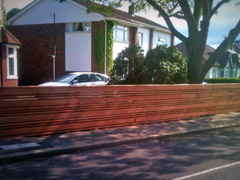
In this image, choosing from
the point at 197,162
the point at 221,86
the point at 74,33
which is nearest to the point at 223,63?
the point at 74,33

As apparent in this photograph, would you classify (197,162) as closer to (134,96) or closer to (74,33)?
(134,96)

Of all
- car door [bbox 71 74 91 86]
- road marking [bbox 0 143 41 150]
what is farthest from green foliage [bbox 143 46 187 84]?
road marking [bbox 0 143 41 150]

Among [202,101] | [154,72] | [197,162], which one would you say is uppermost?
[154,72]

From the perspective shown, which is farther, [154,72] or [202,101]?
[154,72]

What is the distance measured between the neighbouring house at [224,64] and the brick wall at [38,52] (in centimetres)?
2653

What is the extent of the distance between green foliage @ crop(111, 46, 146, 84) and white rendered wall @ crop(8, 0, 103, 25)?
10.2 meters

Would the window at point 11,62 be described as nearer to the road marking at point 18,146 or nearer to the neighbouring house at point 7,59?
the neighbouring house at point 7,59

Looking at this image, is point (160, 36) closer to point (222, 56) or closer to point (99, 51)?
point (99, 51)

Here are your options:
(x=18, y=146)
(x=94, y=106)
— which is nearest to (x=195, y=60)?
(x=94, y=106)

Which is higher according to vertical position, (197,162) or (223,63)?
(223,63)

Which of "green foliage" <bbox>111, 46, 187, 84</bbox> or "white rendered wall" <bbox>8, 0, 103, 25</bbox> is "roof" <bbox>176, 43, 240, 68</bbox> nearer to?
"white rendered wall" <bbox>8, 0, 103, 25</bbox>

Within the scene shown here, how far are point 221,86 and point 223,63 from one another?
37.9 m

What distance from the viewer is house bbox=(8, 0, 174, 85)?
21.9 m

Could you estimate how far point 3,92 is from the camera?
6.39 meters
